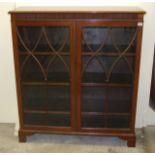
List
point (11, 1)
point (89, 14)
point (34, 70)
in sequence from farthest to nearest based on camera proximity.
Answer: point (11, 1)
point (34, 70)
point (89, 14)

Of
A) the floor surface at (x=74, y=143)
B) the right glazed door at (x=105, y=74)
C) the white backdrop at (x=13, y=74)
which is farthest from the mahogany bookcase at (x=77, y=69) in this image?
the white backdrop at (x=13, y=74)

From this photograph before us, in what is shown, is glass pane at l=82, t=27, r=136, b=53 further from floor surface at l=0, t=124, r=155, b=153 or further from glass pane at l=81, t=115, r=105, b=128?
floor surface at l=0, t=124, r=155, b=153

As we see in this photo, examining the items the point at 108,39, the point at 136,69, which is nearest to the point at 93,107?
the point at 136,69

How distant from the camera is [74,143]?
253 centimetres

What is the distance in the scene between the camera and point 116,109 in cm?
238

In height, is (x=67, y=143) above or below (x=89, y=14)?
below

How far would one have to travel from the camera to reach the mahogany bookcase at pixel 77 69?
2150mm

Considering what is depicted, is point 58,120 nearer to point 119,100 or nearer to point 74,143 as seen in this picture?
point 74,143

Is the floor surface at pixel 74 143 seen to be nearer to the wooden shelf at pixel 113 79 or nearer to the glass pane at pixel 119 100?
the glass pane at pixel 119 100

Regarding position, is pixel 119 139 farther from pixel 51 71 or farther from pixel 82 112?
pixel 51 71

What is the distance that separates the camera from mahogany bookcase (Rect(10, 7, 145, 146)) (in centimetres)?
215

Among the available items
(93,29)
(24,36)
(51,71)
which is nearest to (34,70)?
(51,71)

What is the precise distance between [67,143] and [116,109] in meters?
0.59

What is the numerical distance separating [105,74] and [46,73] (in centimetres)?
52
